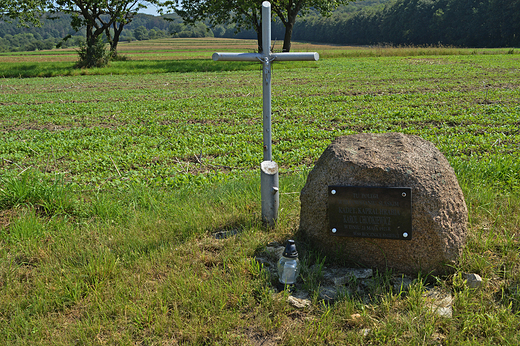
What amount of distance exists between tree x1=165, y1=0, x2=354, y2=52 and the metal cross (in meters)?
28.9

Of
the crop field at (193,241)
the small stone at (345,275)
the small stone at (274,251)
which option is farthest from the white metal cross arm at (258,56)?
the small stone at (345,275)

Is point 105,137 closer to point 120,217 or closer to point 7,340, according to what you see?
point 120,217

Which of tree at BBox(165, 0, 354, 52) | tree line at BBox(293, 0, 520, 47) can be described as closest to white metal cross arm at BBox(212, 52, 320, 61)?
tree at BBox(165, 0, 354, 52)

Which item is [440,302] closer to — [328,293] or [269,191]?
[328,293]

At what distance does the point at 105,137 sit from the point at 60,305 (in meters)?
6.58

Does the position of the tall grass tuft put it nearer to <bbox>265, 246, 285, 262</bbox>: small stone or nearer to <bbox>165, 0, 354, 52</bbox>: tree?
<bbox>265, 246, 285, 262</bbox>: small stone

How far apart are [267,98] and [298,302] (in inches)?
77.5

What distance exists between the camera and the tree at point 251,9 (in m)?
35.6

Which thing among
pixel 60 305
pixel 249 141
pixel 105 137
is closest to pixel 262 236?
pixel 60 305

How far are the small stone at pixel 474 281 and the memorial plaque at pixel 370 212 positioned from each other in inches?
22.1

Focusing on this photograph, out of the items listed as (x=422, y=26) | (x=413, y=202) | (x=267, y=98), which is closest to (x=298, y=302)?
(x=413, y=202)

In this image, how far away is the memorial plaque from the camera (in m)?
2.98

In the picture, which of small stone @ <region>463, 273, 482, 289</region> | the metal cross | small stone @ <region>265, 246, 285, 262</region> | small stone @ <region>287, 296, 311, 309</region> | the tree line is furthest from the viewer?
the tree line

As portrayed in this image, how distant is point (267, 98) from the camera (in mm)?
3754
